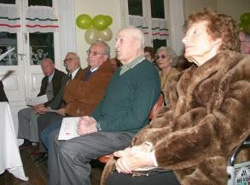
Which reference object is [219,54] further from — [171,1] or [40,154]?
[171,1]

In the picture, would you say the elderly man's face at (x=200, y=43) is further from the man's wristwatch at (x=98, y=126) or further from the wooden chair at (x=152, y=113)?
the man's wristwatch at (x=98, y=126)

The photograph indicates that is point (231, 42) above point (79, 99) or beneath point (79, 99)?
above

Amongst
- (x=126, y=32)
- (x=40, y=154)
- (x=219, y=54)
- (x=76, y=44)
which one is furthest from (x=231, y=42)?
(x=76, y=44)

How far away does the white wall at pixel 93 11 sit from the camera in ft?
17.7

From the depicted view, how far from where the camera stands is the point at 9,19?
16.1ft

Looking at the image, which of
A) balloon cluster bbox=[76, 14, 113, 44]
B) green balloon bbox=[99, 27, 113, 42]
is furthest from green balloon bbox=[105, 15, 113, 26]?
green balloon bbox=[99, 27, 113, 42]

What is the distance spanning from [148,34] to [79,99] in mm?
3863

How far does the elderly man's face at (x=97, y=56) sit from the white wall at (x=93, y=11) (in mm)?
2942

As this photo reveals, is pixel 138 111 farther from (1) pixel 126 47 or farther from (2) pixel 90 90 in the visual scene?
(2) pixel 90 90

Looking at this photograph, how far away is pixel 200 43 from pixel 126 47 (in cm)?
72

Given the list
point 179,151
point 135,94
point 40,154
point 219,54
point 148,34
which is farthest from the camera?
point 148,34

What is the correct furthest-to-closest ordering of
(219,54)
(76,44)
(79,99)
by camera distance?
(76,44) < (79,99) < (219,54)

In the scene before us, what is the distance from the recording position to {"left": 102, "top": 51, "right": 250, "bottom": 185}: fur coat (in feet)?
3.32

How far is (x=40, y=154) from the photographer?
366 cm
